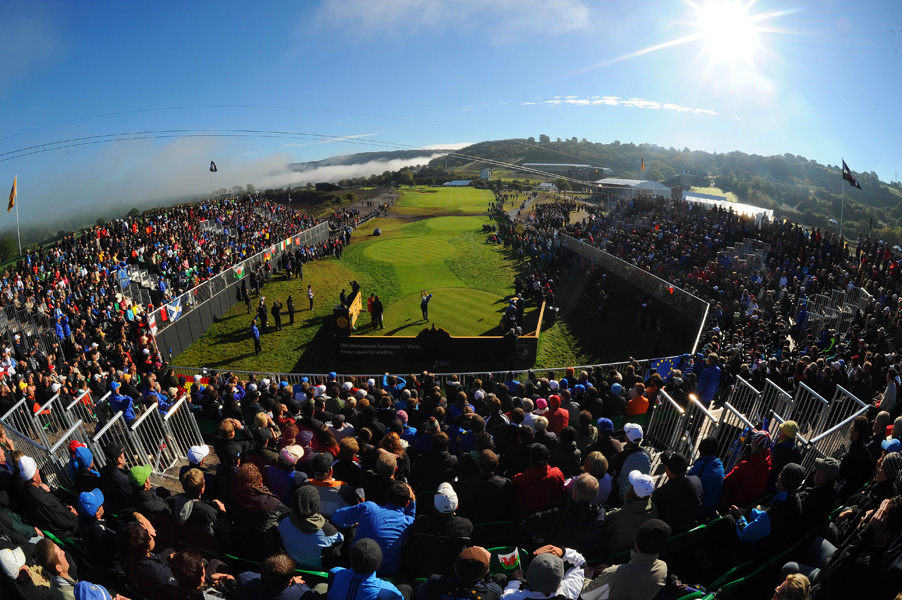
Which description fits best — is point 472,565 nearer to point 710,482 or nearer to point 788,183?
point 710,482

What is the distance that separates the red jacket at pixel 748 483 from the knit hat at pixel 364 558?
4.20 meters

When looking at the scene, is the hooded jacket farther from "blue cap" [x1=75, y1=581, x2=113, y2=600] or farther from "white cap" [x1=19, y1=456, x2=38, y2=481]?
"white cap" [x1=19, y1=456, x2=38, y2=481]

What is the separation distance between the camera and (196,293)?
21.6 meters

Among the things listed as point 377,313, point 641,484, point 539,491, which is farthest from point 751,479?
point 377,313

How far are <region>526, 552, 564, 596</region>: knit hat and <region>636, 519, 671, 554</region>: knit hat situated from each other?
0.74 metres

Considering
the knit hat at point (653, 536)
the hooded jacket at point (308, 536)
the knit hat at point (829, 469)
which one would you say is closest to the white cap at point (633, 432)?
the knit hat at point (829, 469)

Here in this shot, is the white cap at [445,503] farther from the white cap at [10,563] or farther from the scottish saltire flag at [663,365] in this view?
the scottish saltire flag at [663,365]

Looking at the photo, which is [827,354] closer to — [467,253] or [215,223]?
[467,253]

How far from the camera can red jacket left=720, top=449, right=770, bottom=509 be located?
217 inches

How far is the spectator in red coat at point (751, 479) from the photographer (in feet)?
18.1

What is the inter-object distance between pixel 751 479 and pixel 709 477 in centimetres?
66

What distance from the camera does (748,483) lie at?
18.1 ft

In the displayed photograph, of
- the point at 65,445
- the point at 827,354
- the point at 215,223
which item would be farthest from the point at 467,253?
the point at 65,445

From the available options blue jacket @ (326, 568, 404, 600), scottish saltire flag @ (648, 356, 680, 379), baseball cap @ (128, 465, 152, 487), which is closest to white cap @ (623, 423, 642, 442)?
blue jacket @ (326, 568, 404, 600)
